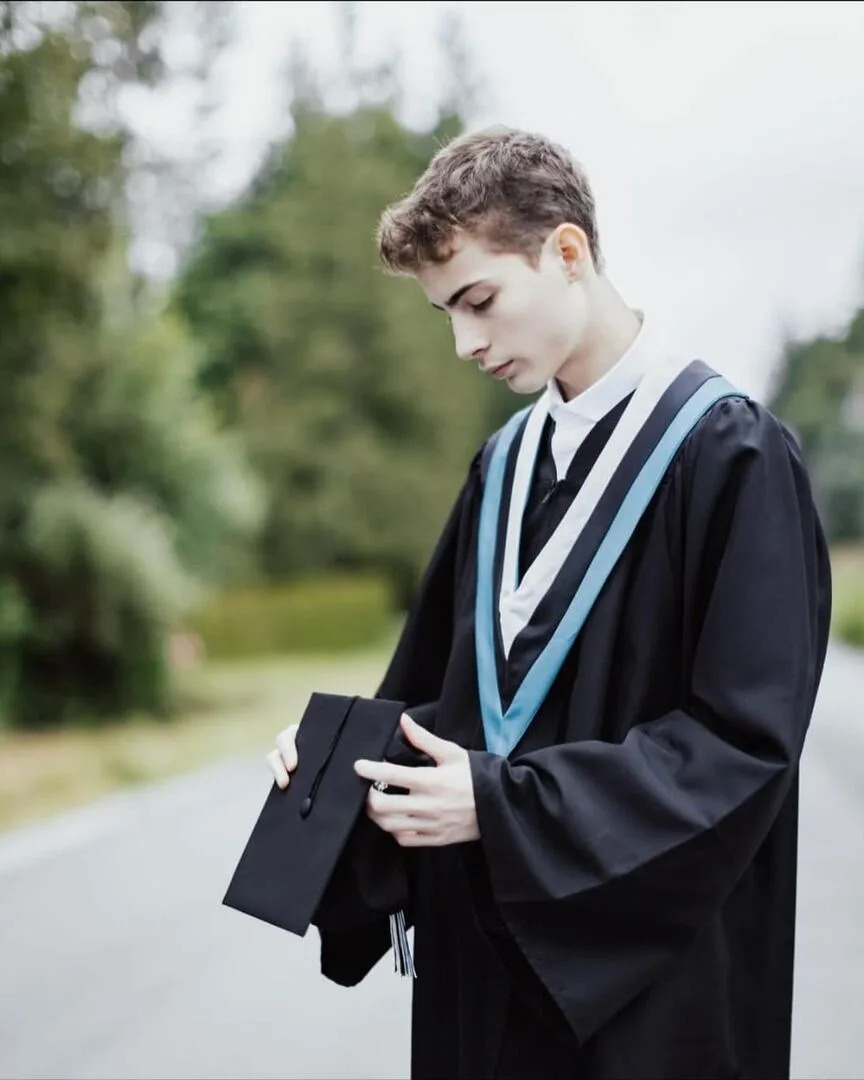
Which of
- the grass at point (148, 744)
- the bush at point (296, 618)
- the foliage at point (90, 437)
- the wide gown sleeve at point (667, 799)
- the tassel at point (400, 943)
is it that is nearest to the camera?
the wide gown sleeve at point (667, 799)

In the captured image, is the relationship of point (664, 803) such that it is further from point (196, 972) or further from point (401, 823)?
point (196, 972)

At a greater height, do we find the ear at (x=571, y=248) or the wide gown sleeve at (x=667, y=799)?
the ear at (x=571, y=248)

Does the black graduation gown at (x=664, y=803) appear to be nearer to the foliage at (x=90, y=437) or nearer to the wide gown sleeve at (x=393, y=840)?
the wide gown sleeve at (x=393, y=840)

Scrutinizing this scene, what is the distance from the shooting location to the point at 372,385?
52.7ft

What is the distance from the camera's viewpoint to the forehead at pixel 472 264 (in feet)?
4.95

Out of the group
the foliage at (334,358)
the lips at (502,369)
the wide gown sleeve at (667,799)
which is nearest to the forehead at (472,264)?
the lips at (502,369)

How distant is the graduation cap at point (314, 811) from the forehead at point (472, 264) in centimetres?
53

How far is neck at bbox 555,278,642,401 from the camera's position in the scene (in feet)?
5.19

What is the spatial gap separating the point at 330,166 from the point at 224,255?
7.62 feet

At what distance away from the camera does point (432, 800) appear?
1358 millimetres

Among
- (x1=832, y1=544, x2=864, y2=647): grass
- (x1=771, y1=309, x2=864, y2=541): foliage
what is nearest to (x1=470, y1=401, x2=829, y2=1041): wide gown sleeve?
(x1=771, y1=309, x2=864, y2=541): foliage

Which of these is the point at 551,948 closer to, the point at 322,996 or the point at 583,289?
the point at 583,289

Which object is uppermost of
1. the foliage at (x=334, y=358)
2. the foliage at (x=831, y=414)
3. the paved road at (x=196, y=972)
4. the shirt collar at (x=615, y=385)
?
the foliage at (x=334, y=358)

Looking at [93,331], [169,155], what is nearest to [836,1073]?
[93,331]
